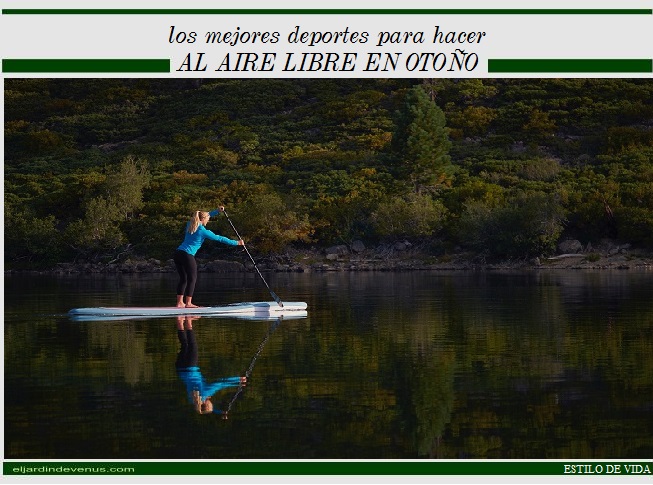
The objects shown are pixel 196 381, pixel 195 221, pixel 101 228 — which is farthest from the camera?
pixel 101 228

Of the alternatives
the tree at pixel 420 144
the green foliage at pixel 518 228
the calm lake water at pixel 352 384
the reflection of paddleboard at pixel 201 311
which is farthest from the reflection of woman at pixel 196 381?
the tree at pixel 420 144

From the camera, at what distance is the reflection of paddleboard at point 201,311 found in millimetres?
23000

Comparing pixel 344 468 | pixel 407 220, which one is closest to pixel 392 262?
pixel 407 220

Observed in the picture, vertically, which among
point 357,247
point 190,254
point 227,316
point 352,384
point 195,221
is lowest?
point 352,384

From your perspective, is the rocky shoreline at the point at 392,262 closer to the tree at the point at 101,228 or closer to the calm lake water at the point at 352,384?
the tree at the point at 101,228

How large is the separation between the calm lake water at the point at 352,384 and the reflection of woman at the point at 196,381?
0.47ft

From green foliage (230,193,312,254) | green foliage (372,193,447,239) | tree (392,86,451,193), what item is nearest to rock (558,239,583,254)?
green foliage (372,193,447,239)

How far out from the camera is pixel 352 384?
13.7 m

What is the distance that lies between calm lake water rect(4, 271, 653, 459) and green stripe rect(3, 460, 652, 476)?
552 mm

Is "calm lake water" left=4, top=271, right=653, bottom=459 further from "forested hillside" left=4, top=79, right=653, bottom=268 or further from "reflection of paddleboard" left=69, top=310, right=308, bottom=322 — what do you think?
"forested hillside" left=4, top=79, right=653, bottom=268

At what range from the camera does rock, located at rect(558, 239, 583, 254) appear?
52.7 m

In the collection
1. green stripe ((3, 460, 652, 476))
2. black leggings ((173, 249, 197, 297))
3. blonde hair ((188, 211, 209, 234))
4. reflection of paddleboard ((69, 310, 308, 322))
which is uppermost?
blonde hair ((188, 211, 209, 234))

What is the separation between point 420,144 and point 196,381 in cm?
5272

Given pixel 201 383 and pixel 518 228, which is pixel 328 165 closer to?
pixel 518 228
